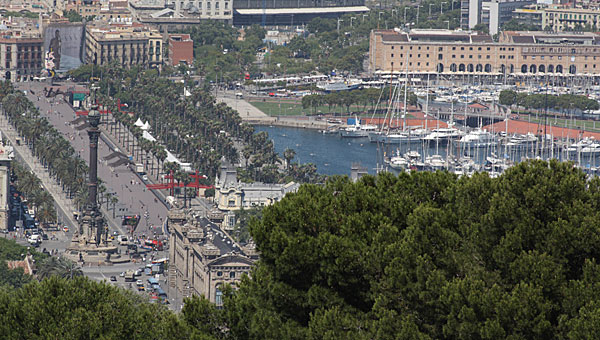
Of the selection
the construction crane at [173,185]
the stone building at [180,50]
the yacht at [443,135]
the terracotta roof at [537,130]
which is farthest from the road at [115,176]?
the terracotta roof at [537,130]

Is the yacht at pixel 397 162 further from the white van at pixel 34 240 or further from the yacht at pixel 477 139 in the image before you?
the white van at pixel 34 240

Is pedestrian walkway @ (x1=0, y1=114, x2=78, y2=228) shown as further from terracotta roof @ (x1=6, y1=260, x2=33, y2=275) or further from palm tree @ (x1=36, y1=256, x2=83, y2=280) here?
palm tree @ (x1=36, y1=256, x2=83, y2=280)

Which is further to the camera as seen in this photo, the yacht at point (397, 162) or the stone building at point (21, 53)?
the stone building at point (21, 53)

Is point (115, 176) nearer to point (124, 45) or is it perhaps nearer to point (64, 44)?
point (64, 44)

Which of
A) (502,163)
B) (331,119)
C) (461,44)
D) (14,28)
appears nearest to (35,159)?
(502,163)

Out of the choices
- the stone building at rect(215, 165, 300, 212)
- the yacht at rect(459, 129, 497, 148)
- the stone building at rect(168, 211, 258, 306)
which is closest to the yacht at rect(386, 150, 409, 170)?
the yacht at rect(459, 129, 497, 148)

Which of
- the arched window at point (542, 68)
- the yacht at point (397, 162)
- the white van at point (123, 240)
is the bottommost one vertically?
the yacht at point (397, 162)

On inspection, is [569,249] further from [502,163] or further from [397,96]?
[397,96]
